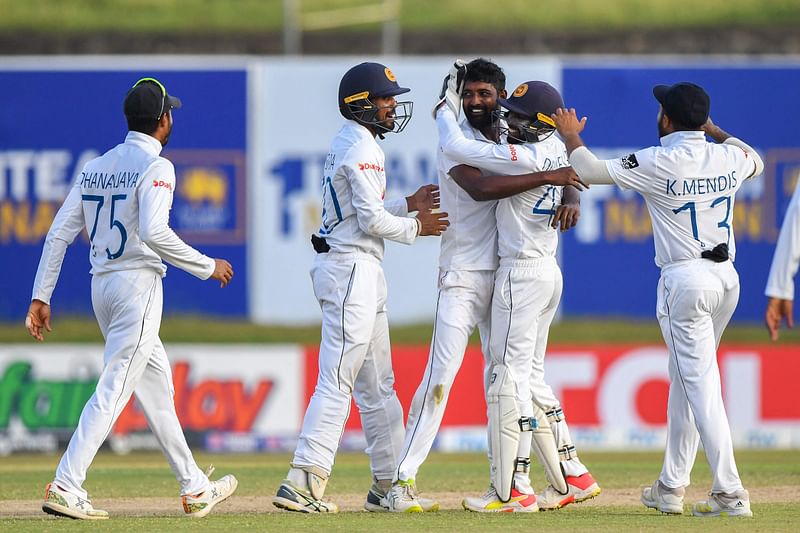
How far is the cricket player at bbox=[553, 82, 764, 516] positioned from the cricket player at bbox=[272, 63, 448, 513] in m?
0.99

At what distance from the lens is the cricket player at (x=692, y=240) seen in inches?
281

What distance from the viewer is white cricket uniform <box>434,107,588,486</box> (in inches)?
291

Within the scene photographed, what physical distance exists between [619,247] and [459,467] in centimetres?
696

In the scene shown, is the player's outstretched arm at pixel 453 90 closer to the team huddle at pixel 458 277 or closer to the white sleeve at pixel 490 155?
the team huddle at pixel 458 277

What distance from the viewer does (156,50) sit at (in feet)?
72.7

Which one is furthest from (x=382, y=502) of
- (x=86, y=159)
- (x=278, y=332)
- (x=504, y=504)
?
(x=86, y=159)

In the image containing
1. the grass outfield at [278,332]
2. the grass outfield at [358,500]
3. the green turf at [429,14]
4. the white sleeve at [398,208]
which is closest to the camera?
the grass outfield at [358,500]

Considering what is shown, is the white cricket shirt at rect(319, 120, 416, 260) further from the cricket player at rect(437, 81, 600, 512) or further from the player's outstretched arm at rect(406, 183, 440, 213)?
the cricket player at rect(437, 81, 600, 512)

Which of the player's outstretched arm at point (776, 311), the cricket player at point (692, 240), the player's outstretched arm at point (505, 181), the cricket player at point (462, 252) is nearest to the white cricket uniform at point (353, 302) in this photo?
the cricket player at point (462, 252)

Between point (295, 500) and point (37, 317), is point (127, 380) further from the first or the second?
point (295, 500)

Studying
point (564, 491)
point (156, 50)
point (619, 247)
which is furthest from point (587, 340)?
point (564, 491)

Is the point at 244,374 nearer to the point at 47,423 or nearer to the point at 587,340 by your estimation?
the point at 47,423

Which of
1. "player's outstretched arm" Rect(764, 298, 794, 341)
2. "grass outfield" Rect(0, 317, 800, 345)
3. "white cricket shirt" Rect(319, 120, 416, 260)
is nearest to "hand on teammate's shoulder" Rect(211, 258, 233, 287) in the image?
"white cricket shirt" Rect(319, 120, 416, 260)

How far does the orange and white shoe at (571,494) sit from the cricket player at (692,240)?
55cm
